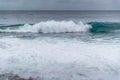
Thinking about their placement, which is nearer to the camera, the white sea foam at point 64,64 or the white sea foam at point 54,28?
the white sea foam at point 64,64

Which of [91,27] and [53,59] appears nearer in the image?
[53,59]

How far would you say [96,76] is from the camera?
238 inches

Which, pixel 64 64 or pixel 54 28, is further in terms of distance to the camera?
pixel 54 28

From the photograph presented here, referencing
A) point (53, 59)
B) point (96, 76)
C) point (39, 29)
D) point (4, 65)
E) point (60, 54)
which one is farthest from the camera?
point (39, 29)

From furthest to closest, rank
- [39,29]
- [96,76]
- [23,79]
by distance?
[39,29] → [96,76] → [23,79]

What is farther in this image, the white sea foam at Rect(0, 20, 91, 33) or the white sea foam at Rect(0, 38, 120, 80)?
the white sea foam at Rect(0, 20, 91, 33)

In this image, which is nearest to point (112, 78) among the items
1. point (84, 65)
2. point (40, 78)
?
point (84, 65)

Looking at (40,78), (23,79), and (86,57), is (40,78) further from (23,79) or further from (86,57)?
(86,57)

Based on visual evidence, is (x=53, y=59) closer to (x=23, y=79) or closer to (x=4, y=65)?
(x=4, y=65)

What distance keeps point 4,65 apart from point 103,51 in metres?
Answer: 4.27

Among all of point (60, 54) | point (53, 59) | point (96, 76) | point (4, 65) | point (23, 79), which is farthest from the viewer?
point (60, 54)

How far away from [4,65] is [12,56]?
123cm

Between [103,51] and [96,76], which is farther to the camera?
[103,51]

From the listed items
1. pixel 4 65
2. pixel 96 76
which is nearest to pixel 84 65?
pixel 96 76
